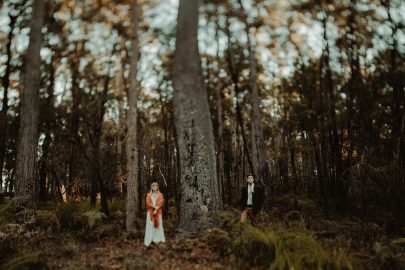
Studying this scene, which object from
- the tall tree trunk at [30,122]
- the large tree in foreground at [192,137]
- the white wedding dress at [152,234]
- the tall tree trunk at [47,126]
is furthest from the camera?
the tall tree trunk at [47,126]

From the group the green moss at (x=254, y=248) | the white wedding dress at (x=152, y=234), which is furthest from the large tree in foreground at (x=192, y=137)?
the green moss at (x=254, y=248)

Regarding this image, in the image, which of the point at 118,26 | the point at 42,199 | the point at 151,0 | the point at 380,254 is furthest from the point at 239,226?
the point at 42,199

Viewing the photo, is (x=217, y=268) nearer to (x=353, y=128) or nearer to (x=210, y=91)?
(x=353, y=128)

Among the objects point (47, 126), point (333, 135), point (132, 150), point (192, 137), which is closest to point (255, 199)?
point (192, 137)

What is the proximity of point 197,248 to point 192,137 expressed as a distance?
2728 millimetres

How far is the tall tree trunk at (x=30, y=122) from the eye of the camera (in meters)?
10.3

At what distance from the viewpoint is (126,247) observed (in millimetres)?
8508

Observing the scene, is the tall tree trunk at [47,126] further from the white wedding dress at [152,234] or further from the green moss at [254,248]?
the green moss at [254,248]

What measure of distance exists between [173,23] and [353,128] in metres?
9.27

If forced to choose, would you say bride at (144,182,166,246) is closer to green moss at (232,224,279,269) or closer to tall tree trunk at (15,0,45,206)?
green moss at (232,224,279,269)

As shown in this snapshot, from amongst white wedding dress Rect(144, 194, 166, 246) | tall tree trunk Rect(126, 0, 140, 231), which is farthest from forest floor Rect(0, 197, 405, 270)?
tall tree trunk Rect(126, 0, 140, 231)

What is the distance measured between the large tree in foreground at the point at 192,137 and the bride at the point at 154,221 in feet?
1.94

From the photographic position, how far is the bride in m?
8.61

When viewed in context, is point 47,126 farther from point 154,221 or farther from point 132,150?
point 154,221
